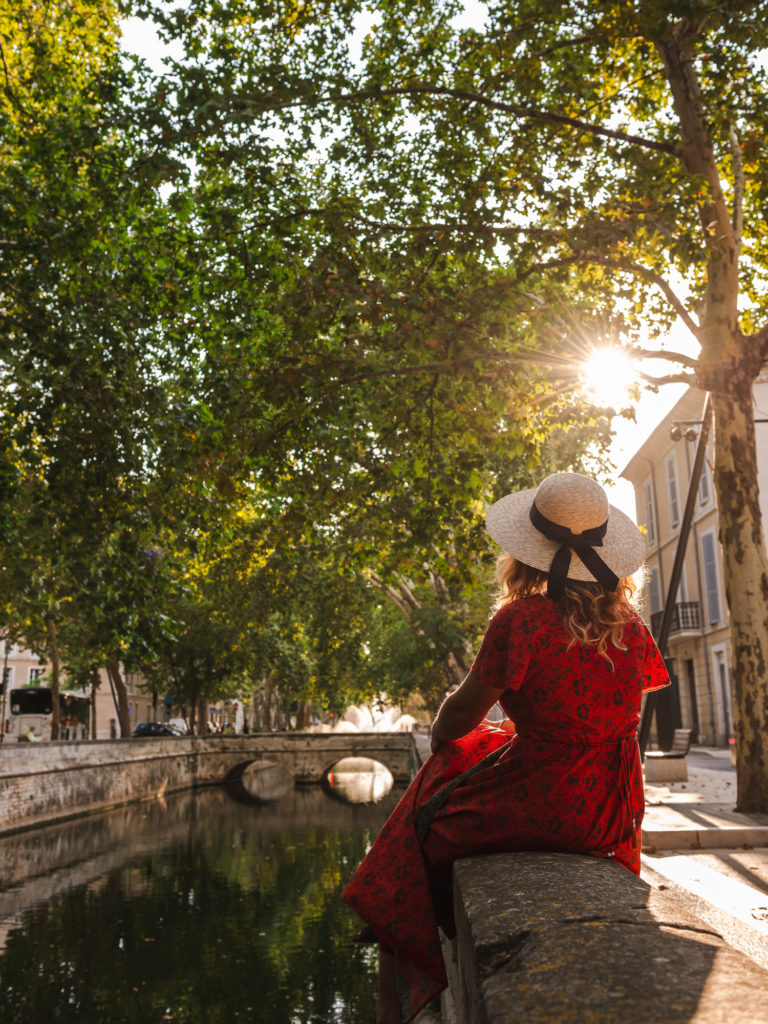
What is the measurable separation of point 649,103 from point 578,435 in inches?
300

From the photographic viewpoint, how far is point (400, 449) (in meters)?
13.5

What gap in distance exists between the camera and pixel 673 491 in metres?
36.3

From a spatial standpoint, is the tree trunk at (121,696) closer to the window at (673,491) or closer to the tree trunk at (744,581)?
the window at (673,491)

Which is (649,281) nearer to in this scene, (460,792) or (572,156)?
(572,156)

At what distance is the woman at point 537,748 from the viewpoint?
10.0ft

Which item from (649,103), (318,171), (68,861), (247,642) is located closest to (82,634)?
(247,642)

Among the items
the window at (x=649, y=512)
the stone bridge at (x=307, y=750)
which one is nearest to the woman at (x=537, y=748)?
the window at (x=649, y=512)

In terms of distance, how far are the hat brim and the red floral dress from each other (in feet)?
0.64

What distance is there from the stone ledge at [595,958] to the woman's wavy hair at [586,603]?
0.79 m

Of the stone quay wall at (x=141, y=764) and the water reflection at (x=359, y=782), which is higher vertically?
the stone quay wall at (x=141, y=764)

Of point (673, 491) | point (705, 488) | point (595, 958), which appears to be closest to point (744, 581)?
point (595, 958)

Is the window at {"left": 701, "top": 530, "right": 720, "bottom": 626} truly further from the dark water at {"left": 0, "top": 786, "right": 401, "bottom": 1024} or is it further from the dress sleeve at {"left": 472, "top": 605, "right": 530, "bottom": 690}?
the dress sleeve at {"left": 472, "top": 605, "right": 530, "bottom": 690}

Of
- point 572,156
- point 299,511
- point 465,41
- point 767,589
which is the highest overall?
point 465,41

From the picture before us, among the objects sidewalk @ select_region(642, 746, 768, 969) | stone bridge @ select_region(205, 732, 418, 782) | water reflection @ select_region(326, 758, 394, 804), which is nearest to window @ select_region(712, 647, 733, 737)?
water reflection @ select_region(326, 758, 394, 804)
